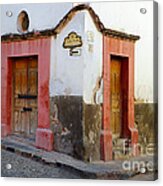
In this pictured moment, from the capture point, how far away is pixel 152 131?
183 cm

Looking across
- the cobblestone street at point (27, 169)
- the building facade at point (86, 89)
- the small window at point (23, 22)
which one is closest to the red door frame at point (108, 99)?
the building facade at point (86, 89)

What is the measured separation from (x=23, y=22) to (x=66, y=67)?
0.23 meters

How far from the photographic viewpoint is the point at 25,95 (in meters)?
1.94

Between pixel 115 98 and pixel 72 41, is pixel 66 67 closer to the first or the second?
pixel 72 41

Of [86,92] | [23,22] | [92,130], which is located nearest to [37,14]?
[23,22]

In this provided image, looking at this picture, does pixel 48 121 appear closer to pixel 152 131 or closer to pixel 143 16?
pixel 152 131

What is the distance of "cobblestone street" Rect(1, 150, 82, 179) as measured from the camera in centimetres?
189

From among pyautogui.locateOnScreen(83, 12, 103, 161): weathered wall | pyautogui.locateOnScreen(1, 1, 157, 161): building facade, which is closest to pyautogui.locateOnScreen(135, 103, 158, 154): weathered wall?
pyautogui.locateOnScreen(1, 1, 157, 161): building facade

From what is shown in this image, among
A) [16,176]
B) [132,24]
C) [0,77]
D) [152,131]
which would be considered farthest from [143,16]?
[16,176]

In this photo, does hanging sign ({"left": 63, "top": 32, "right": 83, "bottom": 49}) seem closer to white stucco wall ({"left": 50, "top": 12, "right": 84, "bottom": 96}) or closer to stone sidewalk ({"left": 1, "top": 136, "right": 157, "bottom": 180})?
white stucco wall ({"left": 50, "top": 12, "right": 84, "bottom": 96})

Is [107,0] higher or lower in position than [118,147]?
higher

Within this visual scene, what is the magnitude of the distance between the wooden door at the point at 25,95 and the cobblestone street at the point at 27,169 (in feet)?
0.30

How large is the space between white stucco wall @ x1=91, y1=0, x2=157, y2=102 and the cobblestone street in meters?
0.35

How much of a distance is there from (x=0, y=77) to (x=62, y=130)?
290mm
